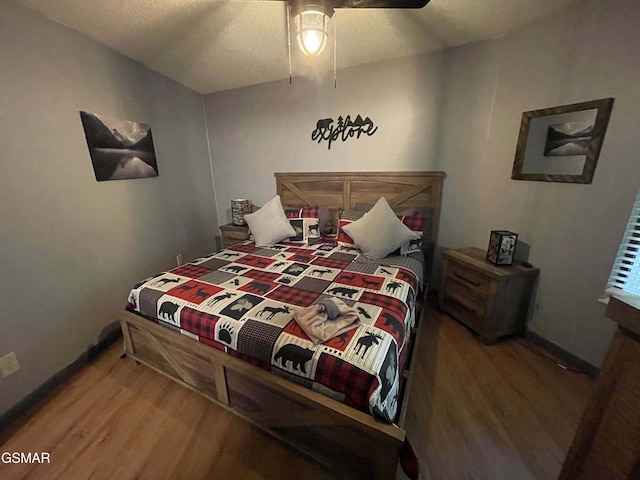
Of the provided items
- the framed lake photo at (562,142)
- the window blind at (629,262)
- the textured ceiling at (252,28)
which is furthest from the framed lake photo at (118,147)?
the window blind at (629,262)

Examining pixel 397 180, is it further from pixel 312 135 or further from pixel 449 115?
pixel 312 135

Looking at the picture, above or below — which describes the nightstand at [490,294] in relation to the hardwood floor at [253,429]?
above

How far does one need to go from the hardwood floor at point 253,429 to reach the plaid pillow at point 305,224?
150 centimetres

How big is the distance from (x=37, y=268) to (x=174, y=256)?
1.27 m

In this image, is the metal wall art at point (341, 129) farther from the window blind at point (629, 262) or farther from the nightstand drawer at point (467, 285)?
the window blind at point (629, 262)

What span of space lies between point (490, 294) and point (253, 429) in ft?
6.06

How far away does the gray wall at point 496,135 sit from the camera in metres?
1.53

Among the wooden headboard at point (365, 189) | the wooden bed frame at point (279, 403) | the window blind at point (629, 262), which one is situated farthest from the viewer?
the wooden headboard at point (365, 189)

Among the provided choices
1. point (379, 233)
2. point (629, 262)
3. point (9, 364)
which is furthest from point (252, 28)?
point (629, 262)

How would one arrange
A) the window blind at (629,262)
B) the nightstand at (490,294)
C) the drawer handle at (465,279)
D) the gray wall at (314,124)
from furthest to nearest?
1. the gray wall at (314,124)
2. the drawer handle at (465,279)
3. the nightstand at (490,294)
4. the window blind at (629,262)

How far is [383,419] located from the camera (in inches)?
39.8

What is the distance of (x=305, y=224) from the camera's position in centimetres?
267

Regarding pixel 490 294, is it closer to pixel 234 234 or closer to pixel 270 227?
pixel 270 227

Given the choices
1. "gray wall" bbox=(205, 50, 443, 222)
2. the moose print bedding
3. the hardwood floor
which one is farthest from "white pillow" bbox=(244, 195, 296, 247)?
the hardwood floor
